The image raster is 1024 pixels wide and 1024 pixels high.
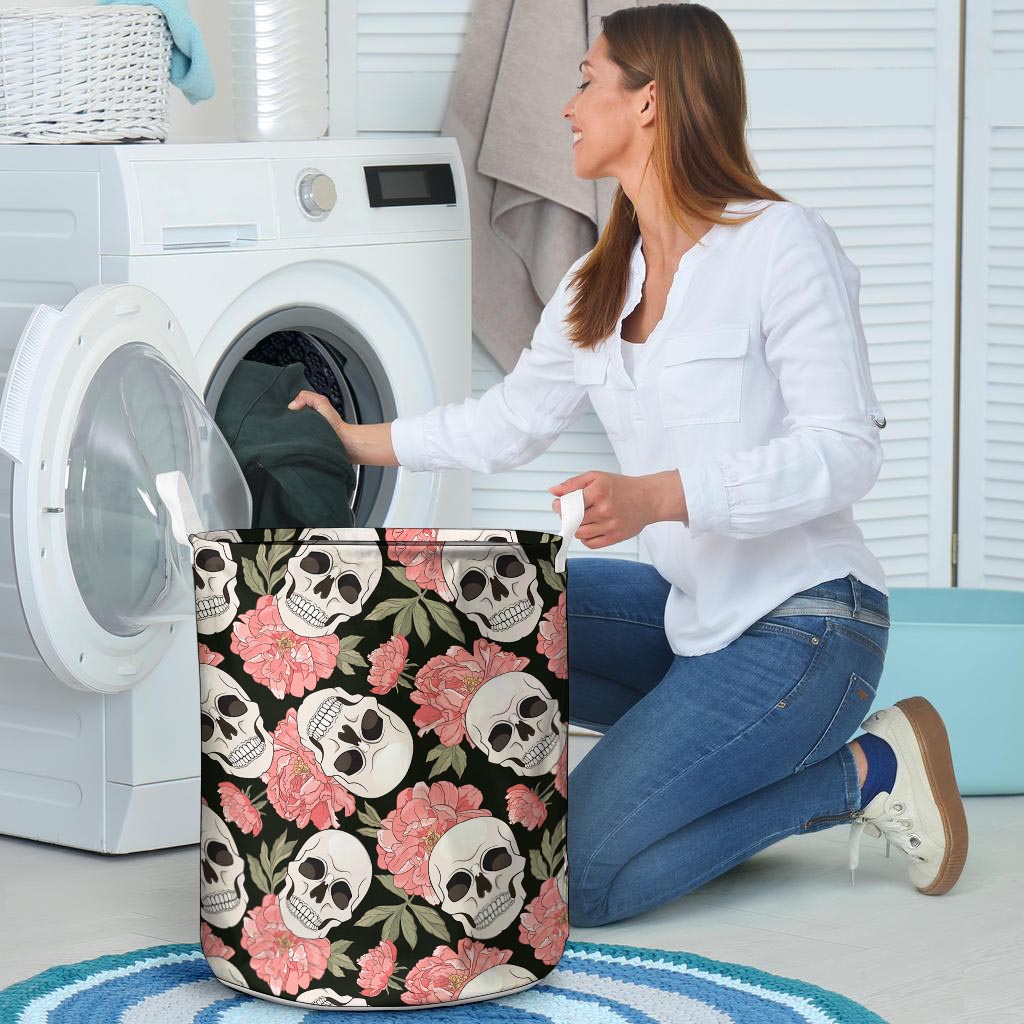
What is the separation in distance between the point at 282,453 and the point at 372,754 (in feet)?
2.09

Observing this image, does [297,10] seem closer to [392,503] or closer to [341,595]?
[392,503]

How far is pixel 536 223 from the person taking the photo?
8.89ft

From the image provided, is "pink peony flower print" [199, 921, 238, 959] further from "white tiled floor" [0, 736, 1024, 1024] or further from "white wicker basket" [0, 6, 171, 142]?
"white wicker basket" [0, 6, 171, 142]

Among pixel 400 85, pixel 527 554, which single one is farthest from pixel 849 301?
pixel 400 85

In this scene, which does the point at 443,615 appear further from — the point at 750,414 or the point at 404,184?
the point at 404,184

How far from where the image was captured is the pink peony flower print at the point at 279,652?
4.92 feet

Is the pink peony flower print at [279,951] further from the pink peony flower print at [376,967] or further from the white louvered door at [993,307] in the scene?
the white louvered door at [993,307]

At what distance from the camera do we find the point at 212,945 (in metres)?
1.57

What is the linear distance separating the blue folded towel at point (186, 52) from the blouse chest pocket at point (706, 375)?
812mm

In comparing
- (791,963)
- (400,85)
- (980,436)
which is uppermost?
(400,85)

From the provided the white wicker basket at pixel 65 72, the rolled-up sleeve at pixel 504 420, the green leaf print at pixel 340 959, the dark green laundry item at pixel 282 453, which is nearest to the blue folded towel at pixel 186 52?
the white wicker basket at pixel 65 72

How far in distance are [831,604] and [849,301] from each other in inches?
13.0

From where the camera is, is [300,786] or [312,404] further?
[312,404]

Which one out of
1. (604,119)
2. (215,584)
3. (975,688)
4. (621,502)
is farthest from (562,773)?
(975,688)
